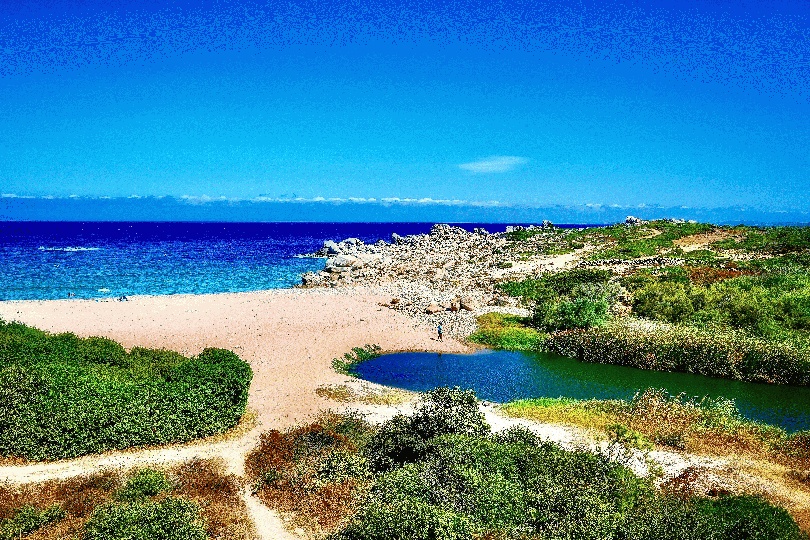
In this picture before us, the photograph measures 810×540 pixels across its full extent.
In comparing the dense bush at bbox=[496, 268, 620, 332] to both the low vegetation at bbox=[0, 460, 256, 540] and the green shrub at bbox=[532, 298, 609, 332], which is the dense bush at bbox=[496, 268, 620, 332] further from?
the low vegetation at bbox=[0, 460, 256, 540]

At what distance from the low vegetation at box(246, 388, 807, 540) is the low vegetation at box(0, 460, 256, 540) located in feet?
3.37

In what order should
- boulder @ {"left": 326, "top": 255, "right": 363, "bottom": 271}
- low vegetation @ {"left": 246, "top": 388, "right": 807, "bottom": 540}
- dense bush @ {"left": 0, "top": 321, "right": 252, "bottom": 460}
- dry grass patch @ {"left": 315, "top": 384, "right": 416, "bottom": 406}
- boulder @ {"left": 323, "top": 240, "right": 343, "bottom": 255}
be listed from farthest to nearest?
boulder @ {"left": 323, "top": 240, "right": 343, "bottom": 255} < boulder @ {"left": 326, "top": 255, "right": 363, "bottom": 271} < dry grass patch @ {"left": 315, "top": 384, "right": 416, "bottom": 406} < dense bush @ {"left": 0, "top": 321, "right": 252, "bottom": 460} < low vegetation @ {"left": 246, "top": 388, "right": 807, "bottom": 540}

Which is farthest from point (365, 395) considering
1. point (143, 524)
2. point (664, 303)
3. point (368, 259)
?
point (368, 259)

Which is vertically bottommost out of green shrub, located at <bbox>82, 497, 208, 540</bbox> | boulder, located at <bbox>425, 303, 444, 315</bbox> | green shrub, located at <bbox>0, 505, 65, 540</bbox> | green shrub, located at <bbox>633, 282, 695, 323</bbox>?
green shrub, located at <bbox>0, 505, 65, 540</bbox>

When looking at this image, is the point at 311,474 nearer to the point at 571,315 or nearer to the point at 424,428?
the point at 424,428

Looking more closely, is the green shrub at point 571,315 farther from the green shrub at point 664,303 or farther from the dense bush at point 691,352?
the green shrub at point 664,303

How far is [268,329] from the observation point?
1264 inches

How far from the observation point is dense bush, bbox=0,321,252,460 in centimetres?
1518

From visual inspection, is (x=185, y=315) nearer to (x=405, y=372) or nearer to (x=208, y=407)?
(x=405, y=372)

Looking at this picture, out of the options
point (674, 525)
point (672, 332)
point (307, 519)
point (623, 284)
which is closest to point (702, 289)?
point (623, 284)

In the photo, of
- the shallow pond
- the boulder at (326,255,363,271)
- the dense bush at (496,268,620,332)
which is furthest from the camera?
the boulder at (326,255,363,271)

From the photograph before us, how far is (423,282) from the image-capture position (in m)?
50.2

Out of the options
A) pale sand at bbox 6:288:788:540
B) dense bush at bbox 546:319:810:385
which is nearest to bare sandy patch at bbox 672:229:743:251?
dense bush at bbox 546:319:810:385

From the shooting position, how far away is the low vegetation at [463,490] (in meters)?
11.0
